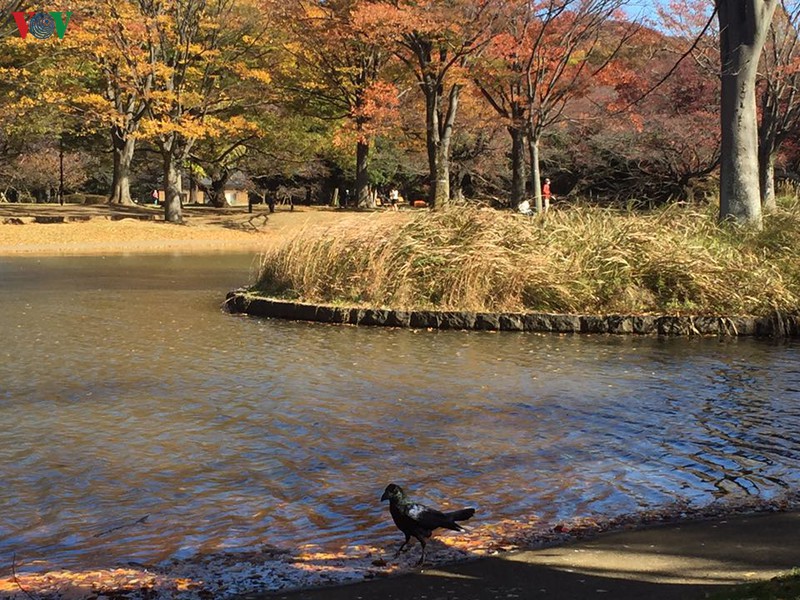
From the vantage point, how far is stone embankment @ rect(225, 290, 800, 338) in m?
12.3

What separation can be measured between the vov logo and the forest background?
159mm

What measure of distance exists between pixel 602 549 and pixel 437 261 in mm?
9275

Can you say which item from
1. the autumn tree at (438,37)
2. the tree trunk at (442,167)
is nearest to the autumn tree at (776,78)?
the autumn tree at (438,37)

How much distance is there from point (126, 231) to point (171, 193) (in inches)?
190

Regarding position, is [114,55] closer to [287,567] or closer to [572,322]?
[572,322]

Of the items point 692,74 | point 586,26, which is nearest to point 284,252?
point 586,26

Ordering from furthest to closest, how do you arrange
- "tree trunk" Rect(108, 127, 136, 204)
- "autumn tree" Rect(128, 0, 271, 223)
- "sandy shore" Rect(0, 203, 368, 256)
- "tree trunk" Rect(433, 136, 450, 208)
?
"tree trunk" Rect(108, 127, 136, 204) → "autumn tree" Rect(128, 0, 271, 223) → "tree trunk" Rect(433, 136, 450, 208) → "sandy shore" Rect(0, 203, 368, 256)

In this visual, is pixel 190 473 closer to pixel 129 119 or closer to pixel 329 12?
pixel 329 12

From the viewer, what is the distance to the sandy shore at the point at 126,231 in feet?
96.9

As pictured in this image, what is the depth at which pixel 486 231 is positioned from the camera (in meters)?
13.8

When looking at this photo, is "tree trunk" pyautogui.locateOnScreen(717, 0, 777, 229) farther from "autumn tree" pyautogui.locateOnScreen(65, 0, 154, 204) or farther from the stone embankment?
"autumn tree" pyautogui.locateOnScreen(65, 0, 154, 204)

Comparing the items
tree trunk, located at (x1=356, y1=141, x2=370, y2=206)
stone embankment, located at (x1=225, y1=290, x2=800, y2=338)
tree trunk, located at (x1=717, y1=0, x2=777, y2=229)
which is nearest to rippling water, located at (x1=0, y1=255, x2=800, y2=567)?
stone embankment, located at (x1=225, y1=290, x2=800, y2=338)

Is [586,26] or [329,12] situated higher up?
[329,12]

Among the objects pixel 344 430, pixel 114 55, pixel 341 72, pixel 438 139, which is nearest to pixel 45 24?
pixel 114 55
